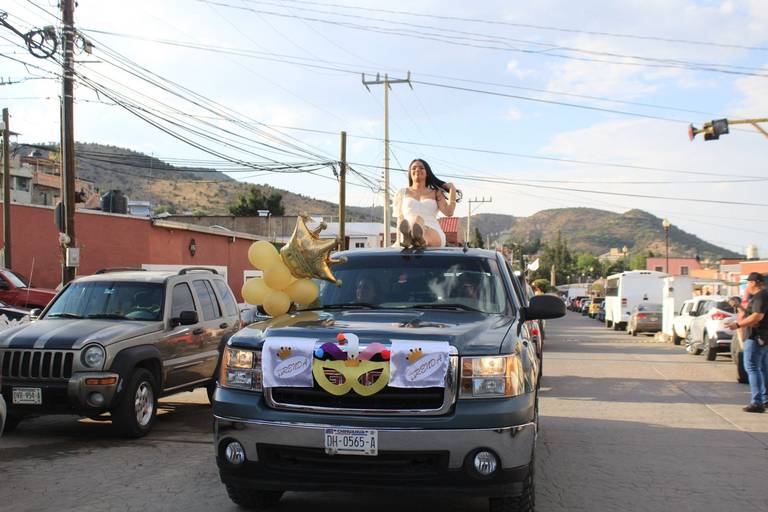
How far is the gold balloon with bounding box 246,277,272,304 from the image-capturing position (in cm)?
676

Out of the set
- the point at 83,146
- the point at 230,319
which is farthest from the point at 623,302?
the point at 83,146

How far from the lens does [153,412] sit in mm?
8711

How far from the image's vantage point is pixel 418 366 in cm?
454

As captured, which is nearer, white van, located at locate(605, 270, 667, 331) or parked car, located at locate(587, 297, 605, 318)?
white van, located at locate(605, 270, 667, 331)

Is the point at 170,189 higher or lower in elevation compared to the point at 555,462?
higher

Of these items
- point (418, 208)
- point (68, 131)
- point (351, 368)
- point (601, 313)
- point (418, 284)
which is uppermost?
point (68, 131)

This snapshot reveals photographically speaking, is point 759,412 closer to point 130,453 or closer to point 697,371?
point 697,371

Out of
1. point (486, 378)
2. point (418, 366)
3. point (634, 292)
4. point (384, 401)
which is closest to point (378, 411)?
point (384, 401)

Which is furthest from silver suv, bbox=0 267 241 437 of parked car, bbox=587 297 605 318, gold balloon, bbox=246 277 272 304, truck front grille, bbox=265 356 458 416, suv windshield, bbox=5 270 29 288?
parked car, bbox=587 297 605 318

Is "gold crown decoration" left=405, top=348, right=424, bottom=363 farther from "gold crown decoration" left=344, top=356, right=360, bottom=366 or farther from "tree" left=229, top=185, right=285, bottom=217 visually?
"tree" left=229, top=185, right=285, bottom=217

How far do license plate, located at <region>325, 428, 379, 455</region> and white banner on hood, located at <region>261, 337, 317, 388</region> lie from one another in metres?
0.36

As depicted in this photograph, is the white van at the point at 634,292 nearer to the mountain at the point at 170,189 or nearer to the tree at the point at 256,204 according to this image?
the tree at the point at 256,204

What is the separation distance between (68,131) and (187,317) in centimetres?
1025

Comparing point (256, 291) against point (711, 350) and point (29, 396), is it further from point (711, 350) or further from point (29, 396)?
point (711, 350)
